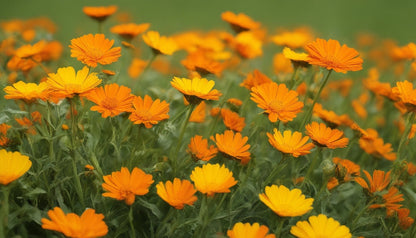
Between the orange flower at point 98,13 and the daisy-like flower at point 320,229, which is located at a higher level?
the orange flower at point 98,13

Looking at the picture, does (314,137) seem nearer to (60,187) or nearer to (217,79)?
(60,187)

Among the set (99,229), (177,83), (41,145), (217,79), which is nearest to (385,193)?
(177,83)

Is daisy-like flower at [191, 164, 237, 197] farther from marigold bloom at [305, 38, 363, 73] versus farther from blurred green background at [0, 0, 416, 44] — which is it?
blurred green background at [0, 0, 416, 44]

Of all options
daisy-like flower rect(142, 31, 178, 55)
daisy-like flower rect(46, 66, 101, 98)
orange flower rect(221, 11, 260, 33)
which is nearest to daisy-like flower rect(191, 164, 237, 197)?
daisy-like flower rect(46, 66, 101, 98)

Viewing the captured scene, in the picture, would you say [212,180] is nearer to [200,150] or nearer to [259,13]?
[200,150]

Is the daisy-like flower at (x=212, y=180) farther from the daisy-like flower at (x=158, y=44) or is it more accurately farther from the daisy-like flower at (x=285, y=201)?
the daisy-like flower at (x=158, y=44)

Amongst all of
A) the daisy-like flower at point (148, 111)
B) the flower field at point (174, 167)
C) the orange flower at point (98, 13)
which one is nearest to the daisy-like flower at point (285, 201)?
the flower field at point (174, 167)
